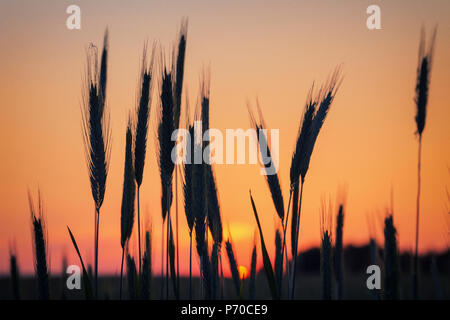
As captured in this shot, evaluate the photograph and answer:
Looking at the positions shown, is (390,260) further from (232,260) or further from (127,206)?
(127,206)

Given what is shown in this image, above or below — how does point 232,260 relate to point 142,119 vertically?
below

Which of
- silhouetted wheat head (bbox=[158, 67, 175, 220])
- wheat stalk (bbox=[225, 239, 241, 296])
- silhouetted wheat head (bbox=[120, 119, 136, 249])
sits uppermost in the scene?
silhouetted wheat head (bbox=[158, 67, 175, 220])

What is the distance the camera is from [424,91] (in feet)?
10.5

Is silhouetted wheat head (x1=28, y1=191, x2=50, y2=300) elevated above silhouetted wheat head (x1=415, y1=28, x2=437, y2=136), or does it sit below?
below

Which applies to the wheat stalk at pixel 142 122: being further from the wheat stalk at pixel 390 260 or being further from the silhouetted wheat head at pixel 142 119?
the wheat stalk at pixel 390 260

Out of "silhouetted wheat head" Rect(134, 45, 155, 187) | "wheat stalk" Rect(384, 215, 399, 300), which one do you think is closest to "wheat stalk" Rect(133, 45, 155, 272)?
"silhouetted wheat head" Rect(134, 45, 155, 187)

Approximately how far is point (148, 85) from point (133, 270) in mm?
1002

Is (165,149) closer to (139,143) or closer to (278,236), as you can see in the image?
(139,143)

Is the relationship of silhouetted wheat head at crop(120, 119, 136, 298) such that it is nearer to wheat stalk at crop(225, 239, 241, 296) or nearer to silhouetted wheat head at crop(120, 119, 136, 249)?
silhouetted wheat head at crop(120, 119, 136, 249)

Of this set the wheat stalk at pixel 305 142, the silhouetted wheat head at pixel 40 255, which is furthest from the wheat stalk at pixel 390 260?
the silhouetted wheat head at pixel 40 255

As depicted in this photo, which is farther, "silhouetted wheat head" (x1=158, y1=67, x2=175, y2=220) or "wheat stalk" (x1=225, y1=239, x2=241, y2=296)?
"wheat stalk" (x1=225, y1=239, x2=241, y2=296)

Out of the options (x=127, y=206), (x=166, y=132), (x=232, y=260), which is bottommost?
(x=232, y=260)

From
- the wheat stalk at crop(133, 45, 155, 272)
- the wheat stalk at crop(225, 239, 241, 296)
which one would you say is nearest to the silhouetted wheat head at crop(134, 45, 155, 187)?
the wheat stalk at crop(133, 45, 155, 272)

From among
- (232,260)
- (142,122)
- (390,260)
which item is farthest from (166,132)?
(390,260)
